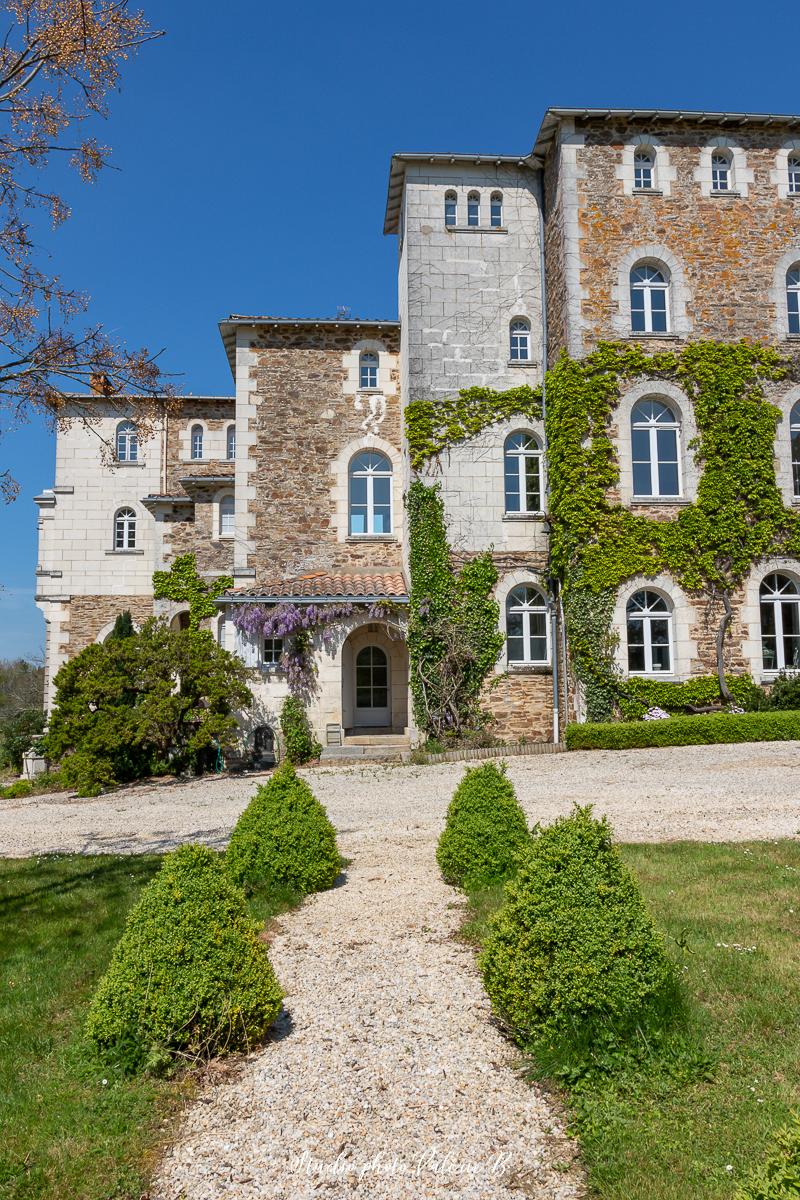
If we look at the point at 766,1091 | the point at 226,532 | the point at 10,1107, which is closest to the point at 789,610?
the point at 226,532

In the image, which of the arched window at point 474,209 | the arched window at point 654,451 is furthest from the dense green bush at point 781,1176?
the arched window at point 474,209

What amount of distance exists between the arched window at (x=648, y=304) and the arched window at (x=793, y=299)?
8.58 ft

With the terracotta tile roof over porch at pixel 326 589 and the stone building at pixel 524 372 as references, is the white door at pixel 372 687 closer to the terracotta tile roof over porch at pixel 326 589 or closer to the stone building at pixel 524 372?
the stone building at pixel 524 372

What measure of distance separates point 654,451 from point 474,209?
6.56 metres

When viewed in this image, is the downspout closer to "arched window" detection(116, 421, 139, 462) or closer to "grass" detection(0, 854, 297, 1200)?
"grass" detection(0, 854, 297, 1200)

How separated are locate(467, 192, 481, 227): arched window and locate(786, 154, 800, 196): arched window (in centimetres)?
639

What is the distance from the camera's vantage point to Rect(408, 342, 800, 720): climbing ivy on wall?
1614 cm

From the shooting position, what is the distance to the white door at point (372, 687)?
66.7ft

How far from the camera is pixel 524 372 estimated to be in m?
17.8

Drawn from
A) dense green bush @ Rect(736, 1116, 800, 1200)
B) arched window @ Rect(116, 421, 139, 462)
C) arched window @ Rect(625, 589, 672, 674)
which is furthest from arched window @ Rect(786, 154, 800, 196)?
dense green bush @ Rect(736, 1116, 800, 1200)

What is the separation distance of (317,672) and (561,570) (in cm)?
Result: 528

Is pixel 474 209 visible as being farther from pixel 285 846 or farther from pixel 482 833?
pixel 285 846

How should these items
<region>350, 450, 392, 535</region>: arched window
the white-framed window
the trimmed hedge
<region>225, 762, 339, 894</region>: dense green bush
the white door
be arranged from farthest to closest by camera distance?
the white door < <region>350, 450, 392, 535</region>: arched window < the white-framed window < the trimmed hedge < <region>225, 762, 339, 894</region>: dense green bush

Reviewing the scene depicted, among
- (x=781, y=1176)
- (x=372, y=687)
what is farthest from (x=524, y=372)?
(x=781, y=1176)
